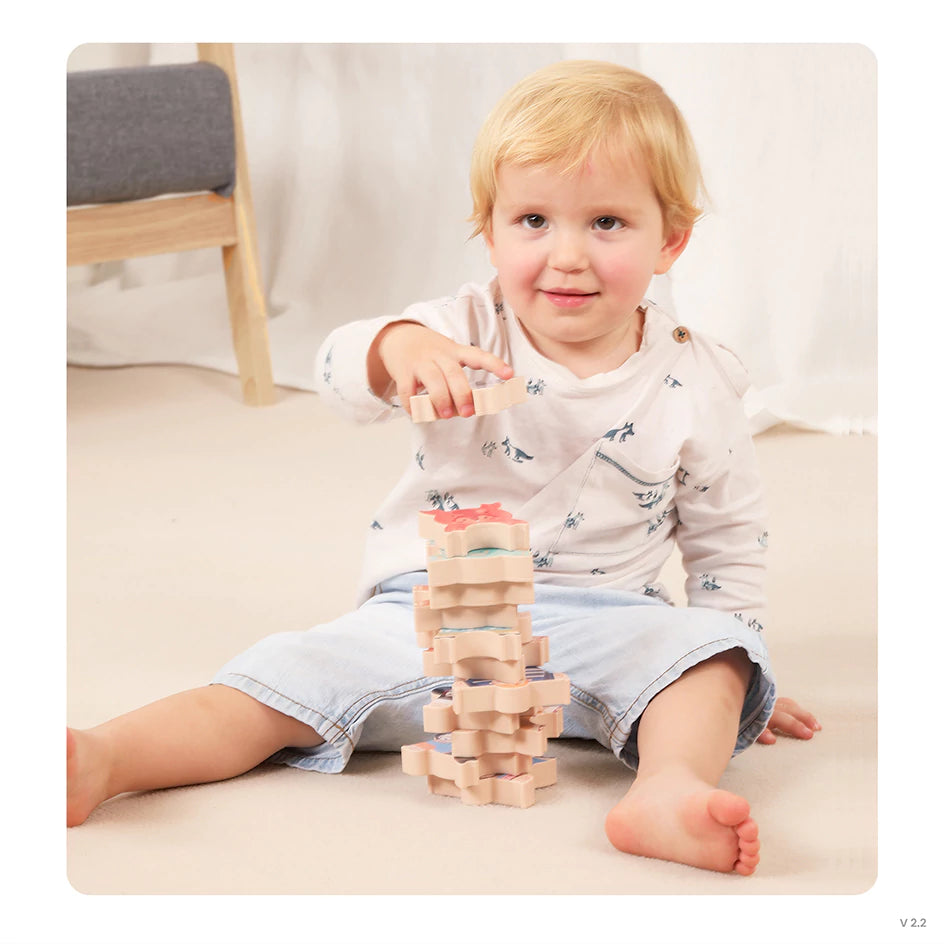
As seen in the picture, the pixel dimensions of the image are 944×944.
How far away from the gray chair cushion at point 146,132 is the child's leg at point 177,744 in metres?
0.97

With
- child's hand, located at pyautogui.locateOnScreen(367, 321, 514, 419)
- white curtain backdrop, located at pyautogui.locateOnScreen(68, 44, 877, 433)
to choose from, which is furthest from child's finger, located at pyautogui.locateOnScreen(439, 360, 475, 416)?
white curtain backdrop, located at pyautogui.locateOnScreen(68, 44, 877, 433)

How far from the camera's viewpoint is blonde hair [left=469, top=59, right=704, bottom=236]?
0.88 meters

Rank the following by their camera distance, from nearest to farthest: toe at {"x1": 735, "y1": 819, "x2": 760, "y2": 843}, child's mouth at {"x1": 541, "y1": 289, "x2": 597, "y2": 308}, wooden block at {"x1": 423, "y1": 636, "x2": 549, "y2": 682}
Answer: toe at {"x1": 735, "y1": 819, "x2": 760, "y2": 843} < wooden block at {"x1": 423, "y1": 636, "x2": 549, "y2": 682} < child's mouth at {"x1": 541, "y1": 289, "x2": 597, "y2": 308}

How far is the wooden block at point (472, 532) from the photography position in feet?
2.62

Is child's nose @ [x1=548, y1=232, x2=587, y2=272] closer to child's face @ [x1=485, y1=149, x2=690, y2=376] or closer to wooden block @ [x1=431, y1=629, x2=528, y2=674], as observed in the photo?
child's face @ [x1=485, y1=149, x2=690, y2=376]

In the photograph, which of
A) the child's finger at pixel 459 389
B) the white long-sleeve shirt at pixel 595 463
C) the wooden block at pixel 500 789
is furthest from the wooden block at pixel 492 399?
the wooden block at pixel 500 789

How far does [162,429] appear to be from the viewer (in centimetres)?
181

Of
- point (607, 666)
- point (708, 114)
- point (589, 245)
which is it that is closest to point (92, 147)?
point (708, 114)

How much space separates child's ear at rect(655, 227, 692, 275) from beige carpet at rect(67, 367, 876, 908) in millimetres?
199

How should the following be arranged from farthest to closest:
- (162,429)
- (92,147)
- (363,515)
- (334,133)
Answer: (334,133) → (162,429) → (92,147) → (363,515)

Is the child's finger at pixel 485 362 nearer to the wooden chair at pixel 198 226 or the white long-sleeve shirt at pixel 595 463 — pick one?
the white long-sleeve shirt at pixel 595 463

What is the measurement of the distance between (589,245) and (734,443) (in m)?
0.20
